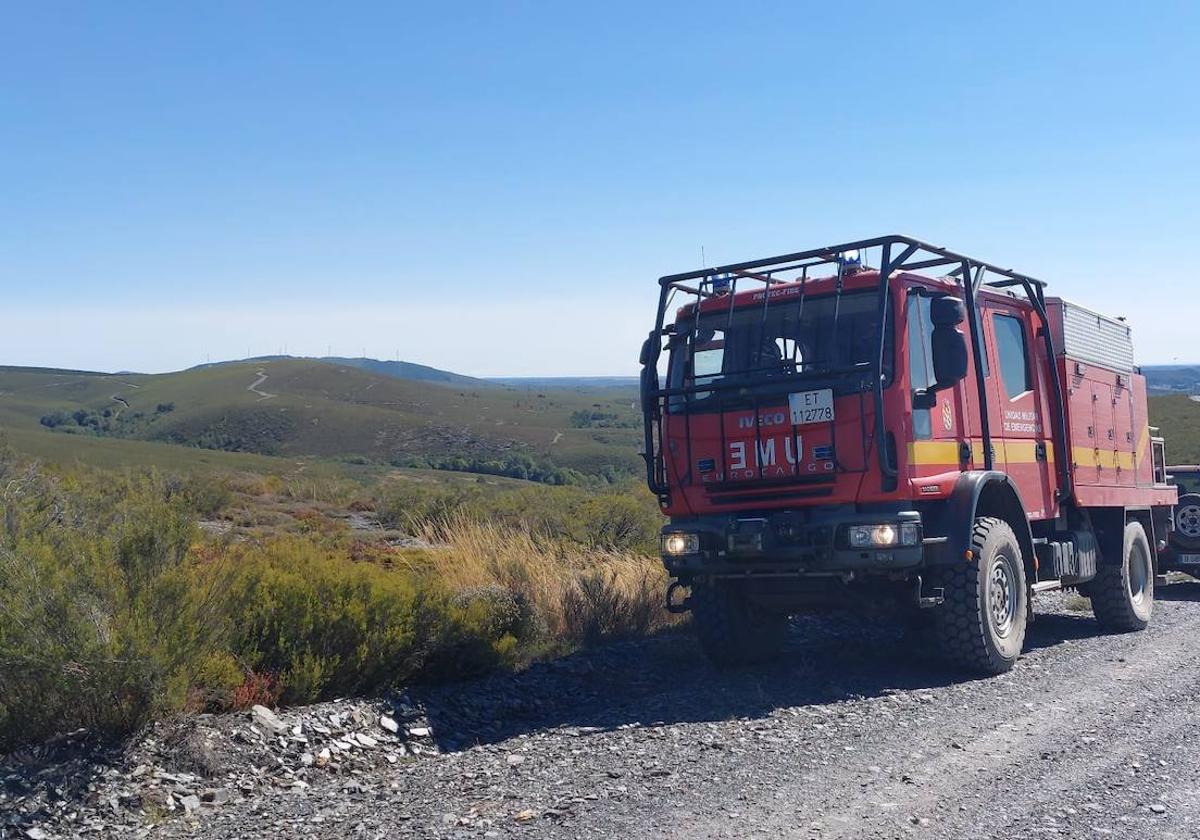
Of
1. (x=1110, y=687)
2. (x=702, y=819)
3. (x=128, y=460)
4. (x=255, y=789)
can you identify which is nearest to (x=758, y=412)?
(x=1110, y=687)

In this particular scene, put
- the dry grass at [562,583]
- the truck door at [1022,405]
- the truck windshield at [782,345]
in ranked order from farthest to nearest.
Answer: the dry grass at [562,583]
the truck door at [1022,405]
the truck windshield at [782,345]

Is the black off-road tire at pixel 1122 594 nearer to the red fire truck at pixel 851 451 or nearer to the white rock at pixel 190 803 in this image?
the red fire truck at pixel 851 451

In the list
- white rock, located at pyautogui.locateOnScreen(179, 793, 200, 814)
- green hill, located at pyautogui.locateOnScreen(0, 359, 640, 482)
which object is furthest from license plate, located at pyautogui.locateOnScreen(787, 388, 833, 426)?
green hill, located at pyautogui.locateOnScreen(0, 359, 640, 482)

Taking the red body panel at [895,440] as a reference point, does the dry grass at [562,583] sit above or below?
below

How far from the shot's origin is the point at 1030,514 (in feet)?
33.9

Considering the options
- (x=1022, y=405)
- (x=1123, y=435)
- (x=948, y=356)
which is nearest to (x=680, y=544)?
(x=948, y=356)

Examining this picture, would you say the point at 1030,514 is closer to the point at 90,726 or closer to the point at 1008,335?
the point at 1008,335

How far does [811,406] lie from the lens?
8773 mm

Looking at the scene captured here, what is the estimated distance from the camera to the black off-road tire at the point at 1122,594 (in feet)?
38.5

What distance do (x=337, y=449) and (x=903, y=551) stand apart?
54.4 m

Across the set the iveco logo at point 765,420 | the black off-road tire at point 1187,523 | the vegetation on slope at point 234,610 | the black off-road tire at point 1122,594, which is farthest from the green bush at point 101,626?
the black off-road tire at point 1187,523

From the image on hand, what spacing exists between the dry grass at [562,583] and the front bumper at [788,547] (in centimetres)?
168

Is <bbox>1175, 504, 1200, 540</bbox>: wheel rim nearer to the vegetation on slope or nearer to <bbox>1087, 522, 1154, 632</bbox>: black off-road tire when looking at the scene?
<bbox>1087, 522, 1154, 632</bbox>: black off-road tire

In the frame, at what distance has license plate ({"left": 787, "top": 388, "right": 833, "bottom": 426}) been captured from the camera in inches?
343
